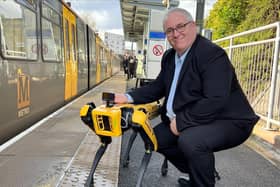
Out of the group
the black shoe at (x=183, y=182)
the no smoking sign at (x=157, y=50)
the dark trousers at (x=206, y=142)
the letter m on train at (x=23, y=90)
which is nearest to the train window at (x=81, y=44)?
the no smoking sign at (x=157, y=50)

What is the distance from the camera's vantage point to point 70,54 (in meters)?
8.50

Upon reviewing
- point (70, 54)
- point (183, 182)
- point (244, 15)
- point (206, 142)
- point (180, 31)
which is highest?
point (244, 15)

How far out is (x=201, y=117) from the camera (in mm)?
2295

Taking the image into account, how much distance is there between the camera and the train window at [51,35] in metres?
5.97

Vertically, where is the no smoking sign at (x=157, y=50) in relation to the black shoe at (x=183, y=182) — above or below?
above

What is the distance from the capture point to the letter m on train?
181 inches

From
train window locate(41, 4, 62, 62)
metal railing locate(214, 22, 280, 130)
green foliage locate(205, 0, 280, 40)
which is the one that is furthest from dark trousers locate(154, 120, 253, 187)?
green foliage locate(205, 0, 280, 40)

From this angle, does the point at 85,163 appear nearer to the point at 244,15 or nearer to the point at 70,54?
the point at 70,54

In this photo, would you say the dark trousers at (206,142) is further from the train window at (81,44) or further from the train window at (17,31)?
the train window at (81,44)

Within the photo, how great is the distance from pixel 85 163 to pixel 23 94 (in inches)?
84.1

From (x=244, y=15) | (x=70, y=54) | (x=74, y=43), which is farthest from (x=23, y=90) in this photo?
(x=244, y=15)

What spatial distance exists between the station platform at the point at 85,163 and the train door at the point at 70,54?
347 cm

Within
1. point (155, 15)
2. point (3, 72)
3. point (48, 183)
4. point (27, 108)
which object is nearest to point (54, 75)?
point (27, 108)

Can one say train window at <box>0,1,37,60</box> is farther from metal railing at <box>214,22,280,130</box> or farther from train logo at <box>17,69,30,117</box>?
metal railing at <box>214,22,280,130</box>
